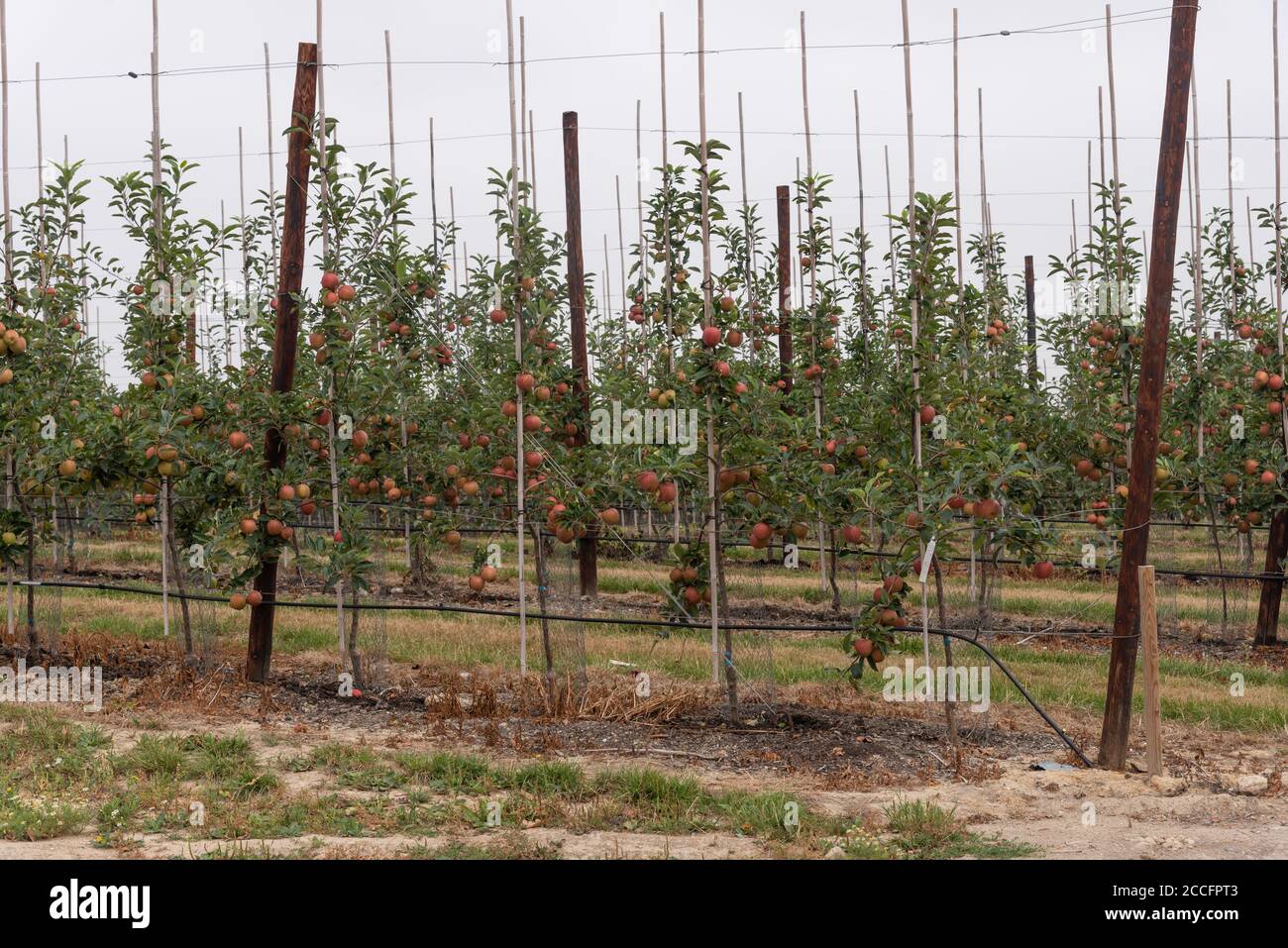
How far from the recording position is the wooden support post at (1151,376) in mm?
7359

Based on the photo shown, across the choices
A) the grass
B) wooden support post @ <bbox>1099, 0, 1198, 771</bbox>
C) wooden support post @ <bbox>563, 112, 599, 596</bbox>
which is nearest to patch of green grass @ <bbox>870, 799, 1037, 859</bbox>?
the grass

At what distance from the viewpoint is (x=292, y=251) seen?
31.2 feet

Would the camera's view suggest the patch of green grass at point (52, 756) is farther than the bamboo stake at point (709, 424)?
No

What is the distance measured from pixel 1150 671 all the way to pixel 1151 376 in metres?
1.80

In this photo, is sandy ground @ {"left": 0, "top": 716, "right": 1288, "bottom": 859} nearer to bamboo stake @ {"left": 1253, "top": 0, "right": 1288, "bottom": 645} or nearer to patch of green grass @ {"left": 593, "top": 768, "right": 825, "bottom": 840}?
Answer: patch of green grass @ {"left": 593, "top": 768, "right": 825, "bottom": 840}

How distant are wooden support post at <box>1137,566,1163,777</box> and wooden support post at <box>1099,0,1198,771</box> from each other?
20cm

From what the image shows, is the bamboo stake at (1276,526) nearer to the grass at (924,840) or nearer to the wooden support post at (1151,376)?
the wooden support post at (1151,376)

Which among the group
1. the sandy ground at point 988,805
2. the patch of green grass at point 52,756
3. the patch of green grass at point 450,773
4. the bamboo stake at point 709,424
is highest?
the bamboo stake at point 709,424

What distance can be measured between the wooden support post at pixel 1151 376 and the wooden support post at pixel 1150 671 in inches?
7.9

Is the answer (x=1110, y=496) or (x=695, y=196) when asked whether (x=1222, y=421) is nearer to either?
(x=1110, y=496)

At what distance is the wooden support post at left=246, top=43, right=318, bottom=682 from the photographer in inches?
372

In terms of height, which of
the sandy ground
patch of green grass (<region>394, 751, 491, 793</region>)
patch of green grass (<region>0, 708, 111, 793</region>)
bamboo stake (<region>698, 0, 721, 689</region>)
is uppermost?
bamboo stake (<region>698, 0, 721, 689</region>)

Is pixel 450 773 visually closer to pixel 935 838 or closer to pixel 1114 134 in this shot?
pixel 935 838

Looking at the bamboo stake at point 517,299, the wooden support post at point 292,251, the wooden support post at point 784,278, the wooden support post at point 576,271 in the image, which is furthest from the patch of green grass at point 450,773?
the wooden support post at point 784,278
